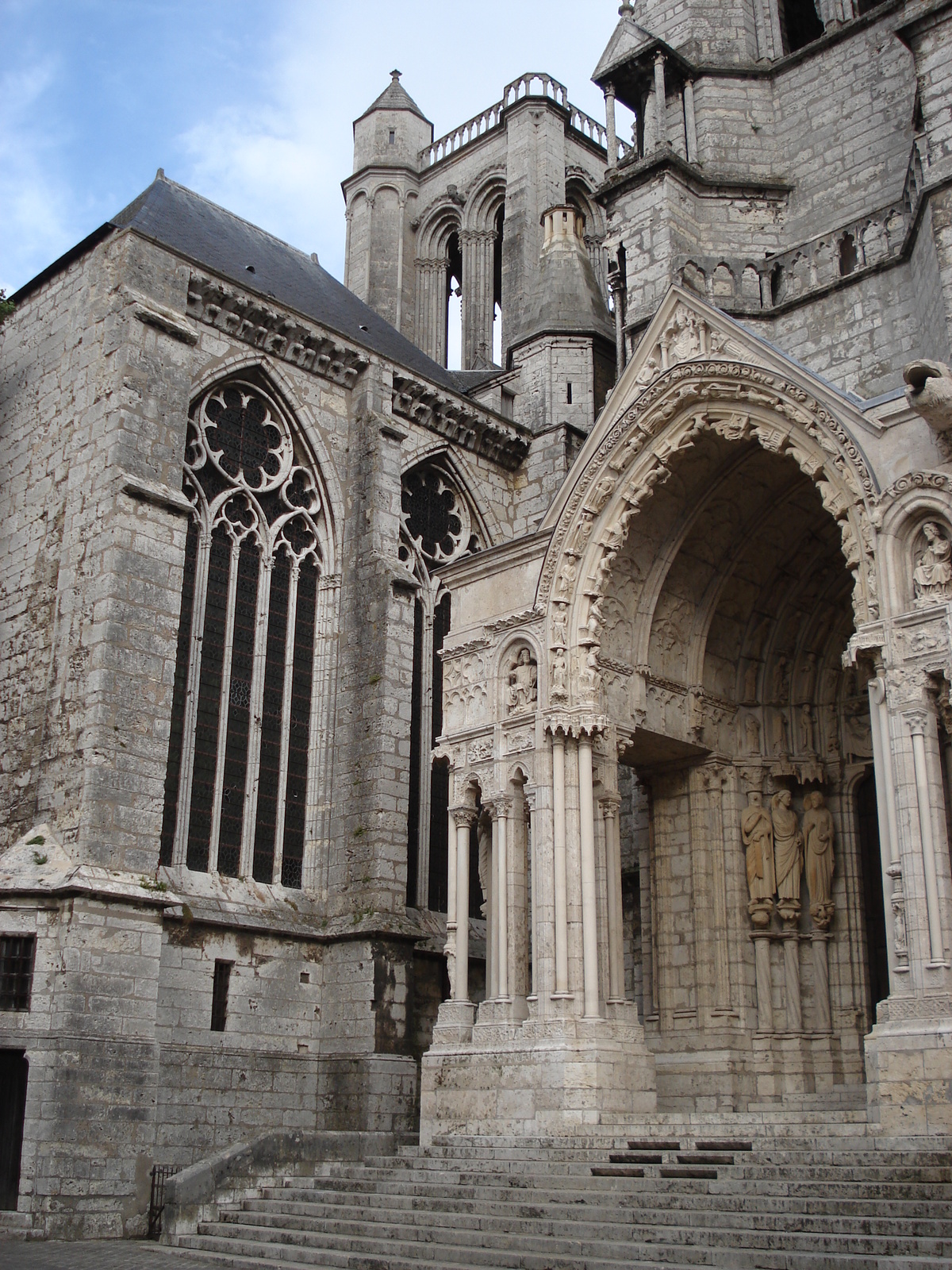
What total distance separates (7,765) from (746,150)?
39.6 ft

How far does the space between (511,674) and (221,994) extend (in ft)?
16.9

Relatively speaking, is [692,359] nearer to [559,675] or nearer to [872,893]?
[559,675]

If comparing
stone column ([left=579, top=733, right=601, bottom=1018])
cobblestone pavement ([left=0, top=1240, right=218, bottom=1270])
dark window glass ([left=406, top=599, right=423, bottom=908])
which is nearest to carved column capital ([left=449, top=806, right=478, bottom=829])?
stone column ([left=579, top=733, right=601, bottom=1018])

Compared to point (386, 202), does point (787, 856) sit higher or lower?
lower

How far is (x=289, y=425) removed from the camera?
18031 millimetres

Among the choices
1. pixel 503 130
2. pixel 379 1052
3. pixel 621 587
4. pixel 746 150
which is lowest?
pixel 379 1052

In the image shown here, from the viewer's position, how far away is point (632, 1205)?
8.42 m

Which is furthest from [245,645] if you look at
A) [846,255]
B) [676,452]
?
[846,255]

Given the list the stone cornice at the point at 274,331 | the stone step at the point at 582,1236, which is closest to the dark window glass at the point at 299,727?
the stone cornice at the point at 274,331

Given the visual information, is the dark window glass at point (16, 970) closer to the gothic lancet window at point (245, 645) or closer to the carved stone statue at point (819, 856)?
the gothic lancet window at point (245, 645)

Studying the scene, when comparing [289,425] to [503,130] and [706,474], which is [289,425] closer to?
[706,474]

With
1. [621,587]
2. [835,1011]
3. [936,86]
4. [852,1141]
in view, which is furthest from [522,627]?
[936,86]

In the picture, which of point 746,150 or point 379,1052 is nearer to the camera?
point 379,1052

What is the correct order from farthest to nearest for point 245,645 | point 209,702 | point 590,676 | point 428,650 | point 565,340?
point 565,340, point 428,650, point 245,645, point 209,702, point 590,676
